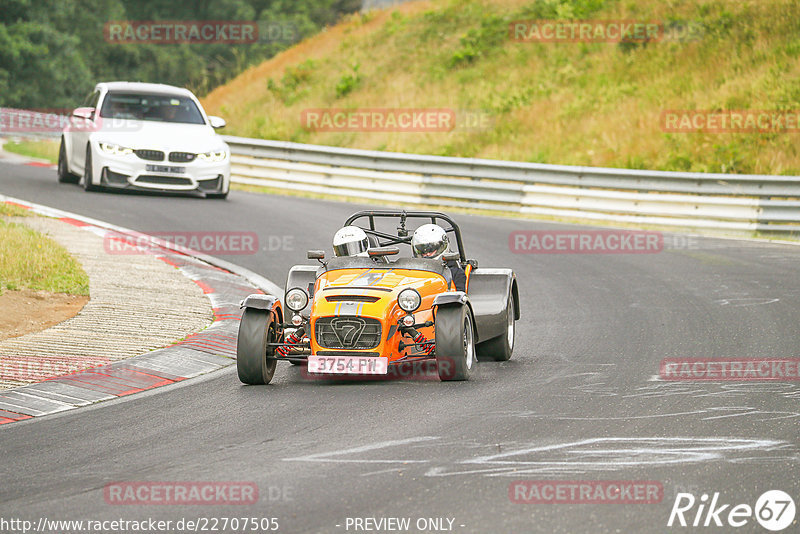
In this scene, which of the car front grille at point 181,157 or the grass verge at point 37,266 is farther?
the car front grille at point 181,157

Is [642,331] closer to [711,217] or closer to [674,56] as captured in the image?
[711,217]

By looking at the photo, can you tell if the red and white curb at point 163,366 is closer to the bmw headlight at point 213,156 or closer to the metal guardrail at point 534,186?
the bmw headlight at point 213,156

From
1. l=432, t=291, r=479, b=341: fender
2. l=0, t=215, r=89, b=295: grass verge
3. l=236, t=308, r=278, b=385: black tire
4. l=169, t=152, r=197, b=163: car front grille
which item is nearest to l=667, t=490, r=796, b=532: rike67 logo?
l=432, t=291, r=479, b=341: fender

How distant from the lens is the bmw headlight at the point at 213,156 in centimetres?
2005

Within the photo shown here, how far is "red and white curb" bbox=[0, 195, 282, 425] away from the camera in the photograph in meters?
8.40

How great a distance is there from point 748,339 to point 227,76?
33576 mm

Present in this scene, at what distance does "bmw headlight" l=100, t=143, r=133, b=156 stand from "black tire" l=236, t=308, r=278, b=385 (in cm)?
1130

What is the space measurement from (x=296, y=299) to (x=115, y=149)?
11092mm

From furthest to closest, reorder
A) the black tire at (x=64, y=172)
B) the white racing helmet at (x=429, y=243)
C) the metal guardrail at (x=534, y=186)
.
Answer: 1. the black tire at (x=64, y=172)
2. the metal guardrail at (x=534, y=186)
3. the white racing helmet at (x=429, y=243)

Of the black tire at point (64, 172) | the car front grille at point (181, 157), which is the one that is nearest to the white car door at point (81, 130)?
the black tire at point (64, 172)

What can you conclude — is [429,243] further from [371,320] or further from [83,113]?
[83,113]

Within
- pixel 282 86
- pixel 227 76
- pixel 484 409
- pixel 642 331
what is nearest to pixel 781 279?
pixel 642 331

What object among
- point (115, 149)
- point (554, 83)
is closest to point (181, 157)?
point (115, 149)

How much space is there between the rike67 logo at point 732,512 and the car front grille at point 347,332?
3.56 m
